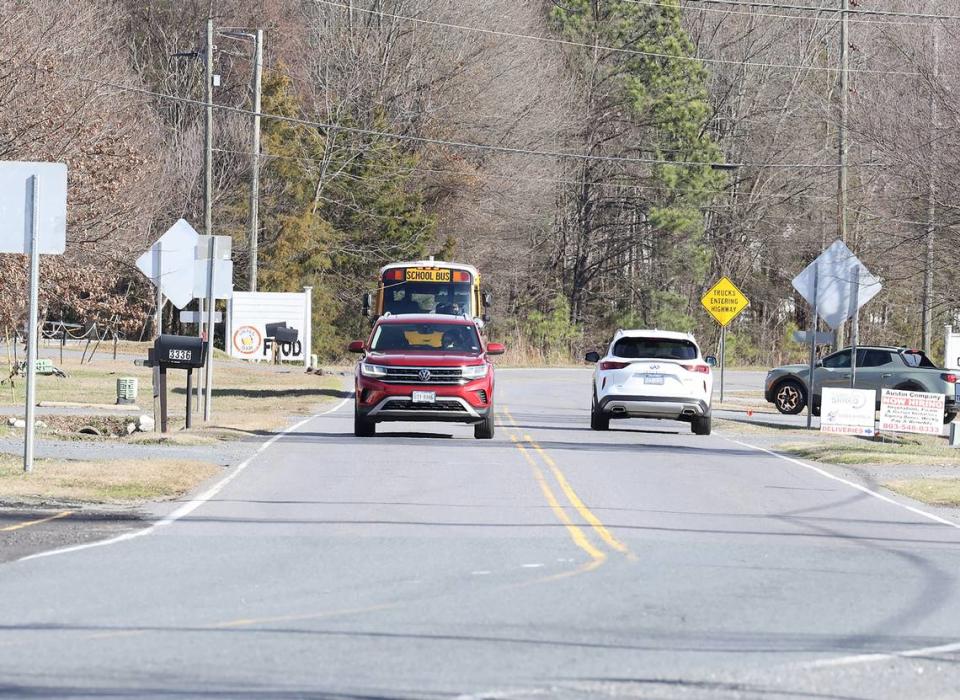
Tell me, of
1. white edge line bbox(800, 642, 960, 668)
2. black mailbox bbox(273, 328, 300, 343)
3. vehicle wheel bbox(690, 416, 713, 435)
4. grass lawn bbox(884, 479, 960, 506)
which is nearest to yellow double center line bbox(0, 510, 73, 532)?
white edge line bbox(800, 642, 960, 668)

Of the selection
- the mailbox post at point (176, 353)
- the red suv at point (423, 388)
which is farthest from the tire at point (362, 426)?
the mailbox post at point (176, 353)

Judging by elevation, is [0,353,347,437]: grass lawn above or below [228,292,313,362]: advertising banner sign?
below

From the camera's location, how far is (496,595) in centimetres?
1043

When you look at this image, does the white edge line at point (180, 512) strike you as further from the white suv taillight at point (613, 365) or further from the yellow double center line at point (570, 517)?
the white suv taillight at point (613, 365)

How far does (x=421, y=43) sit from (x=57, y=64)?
96.6 feet

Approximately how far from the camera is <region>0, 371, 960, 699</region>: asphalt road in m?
7.93

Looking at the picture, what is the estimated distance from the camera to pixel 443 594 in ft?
34.2

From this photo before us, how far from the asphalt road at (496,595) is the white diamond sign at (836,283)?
37.3 ft

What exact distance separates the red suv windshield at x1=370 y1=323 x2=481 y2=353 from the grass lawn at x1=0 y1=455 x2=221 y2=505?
22.5 feet

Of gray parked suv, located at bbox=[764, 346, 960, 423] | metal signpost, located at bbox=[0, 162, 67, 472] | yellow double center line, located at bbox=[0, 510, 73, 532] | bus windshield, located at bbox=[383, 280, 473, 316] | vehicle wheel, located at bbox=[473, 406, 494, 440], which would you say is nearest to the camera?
yellow double center line, located at bbox=[0, 510, 73, 532]

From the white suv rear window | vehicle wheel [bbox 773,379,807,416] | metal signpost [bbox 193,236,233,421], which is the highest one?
metal signpost [bbox 193,236,233,421]

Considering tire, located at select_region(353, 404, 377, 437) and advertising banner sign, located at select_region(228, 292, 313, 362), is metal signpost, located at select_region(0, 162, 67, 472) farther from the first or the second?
advertising banner sign, located at select_region(228, 292, 313, 362)

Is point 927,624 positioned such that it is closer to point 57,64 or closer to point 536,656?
point 536,656

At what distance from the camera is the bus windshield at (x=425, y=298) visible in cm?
3722
